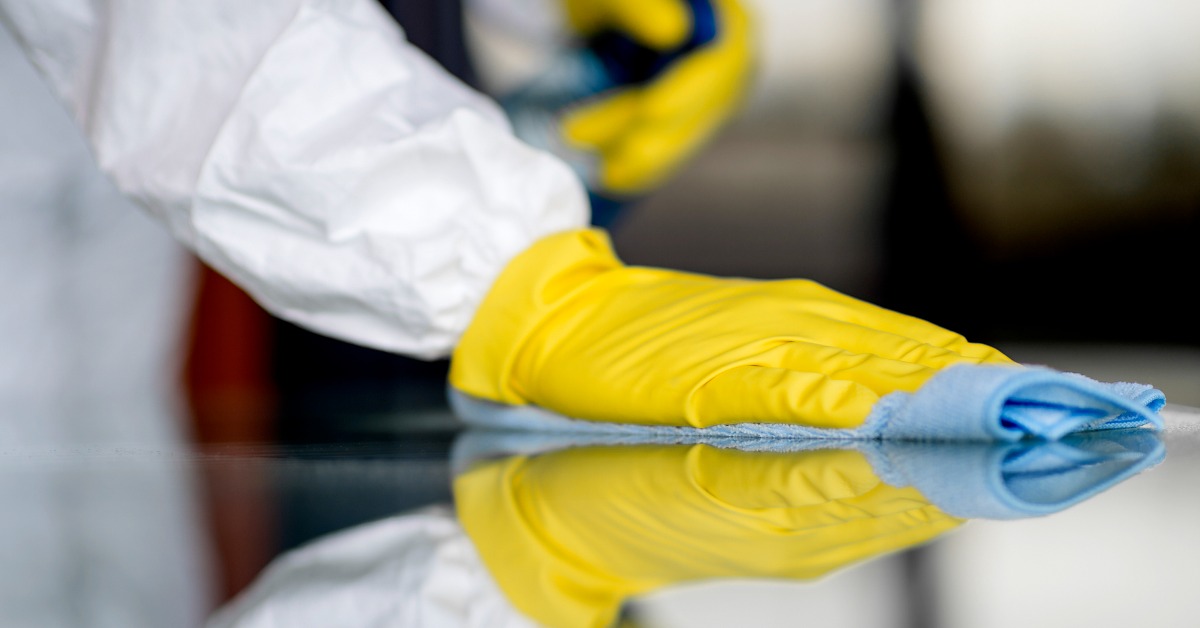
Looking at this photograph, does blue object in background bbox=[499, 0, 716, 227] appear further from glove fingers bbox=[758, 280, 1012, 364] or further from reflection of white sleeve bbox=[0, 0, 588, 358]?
glove fingers bbox=[758, 280, 1012, 364]

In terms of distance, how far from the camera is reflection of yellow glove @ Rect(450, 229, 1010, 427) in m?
0.66

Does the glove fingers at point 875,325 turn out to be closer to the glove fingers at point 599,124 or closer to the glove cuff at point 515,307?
the glove cuff at point 515,307

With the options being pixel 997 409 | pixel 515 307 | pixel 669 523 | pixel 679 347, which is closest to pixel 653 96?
pixel 515 307

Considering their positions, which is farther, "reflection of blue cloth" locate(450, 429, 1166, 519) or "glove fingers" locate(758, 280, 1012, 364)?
"glove fingers" locate(758, 280, 1012, 364)

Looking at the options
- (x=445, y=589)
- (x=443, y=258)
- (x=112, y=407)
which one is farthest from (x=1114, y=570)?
(x=112, y=407)

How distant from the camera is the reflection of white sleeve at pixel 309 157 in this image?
859 millimetres

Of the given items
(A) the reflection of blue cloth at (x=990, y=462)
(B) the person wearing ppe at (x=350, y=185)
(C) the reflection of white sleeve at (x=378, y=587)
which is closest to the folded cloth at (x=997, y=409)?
(A) the reflection of blue cloth at (x=990, y=462)

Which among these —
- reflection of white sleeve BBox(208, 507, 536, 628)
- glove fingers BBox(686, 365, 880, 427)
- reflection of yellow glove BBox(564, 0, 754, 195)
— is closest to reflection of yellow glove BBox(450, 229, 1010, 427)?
glove fingers BBox(686, 365, 880, 427)

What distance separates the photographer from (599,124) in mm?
1479

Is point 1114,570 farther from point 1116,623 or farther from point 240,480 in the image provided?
point 240,480

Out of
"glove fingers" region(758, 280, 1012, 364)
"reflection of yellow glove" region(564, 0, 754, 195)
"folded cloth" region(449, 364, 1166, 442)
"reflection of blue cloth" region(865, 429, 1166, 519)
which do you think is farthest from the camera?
"reflection of yellow glove" region(564, 0, 754, 195)

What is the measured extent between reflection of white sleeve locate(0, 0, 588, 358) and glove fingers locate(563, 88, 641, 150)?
0.56 m

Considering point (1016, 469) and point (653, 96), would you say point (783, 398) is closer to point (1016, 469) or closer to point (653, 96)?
point (1016, 469)

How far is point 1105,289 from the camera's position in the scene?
4.13 m
